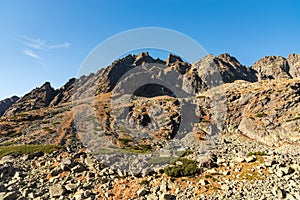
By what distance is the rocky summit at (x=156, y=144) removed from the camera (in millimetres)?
22094

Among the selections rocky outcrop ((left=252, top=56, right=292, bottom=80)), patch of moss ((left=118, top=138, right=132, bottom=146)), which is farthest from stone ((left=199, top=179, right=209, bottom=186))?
rocky outcrop ((left=252, top=56, right=292, bottom=80))

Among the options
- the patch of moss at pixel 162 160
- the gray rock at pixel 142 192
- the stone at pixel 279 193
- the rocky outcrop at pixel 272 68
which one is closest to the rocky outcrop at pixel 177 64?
the rocky outcrop at pixel 272 68

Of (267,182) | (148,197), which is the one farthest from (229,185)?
(148,197)

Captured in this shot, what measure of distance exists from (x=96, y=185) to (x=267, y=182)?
16.5 meters

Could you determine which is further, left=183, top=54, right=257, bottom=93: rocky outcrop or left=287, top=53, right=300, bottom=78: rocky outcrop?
left=287, top=53, right=300, bottom=78: rocky outcrop

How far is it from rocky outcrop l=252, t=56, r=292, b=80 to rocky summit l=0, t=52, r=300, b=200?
77466 mm

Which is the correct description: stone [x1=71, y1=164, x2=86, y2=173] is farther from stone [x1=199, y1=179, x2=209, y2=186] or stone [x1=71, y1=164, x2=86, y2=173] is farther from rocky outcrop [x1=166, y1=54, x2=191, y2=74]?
rocky outcrop [x1=166, y1=54, x2=191, y2=74]

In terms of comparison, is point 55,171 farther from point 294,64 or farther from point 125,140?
point 294,64

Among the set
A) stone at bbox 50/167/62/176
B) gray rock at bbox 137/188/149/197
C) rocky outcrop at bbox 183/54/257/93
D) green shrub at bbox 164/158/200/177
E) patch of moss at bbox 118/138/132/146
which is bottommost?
gray rock at bbox 137/188/149/197

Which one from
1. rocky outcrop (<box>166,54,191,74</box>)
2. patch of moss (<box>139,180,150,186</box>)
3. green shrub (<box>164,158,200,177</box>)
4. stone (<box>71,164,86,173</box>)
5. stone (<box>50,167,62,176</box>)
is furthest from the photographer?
rocky outcrop (<box>166,54,191,74</box>)

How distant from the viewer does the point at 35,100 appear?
131 metres

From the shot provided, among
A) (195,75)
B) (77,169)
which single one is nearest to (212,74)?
(195,75)

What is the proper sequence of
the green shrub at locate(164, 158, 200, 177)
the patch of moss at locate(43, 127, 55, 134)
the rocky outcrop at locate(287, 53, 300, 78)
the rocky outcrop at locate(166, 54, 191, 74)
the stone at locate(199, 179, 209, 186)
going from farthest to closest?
the rocky outcrop at locate(287, 53, 300, 78), the rocky outcrop at locate(166, 54, 191, 74), the patch of moss at locate(43, 127, 55, 134), the green shrub at locate(164, 158, 200, 177), the stone at locate(199, 179, 209, 186)

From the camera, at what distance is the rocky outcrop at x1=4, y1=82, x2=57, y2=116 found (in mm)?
125625
